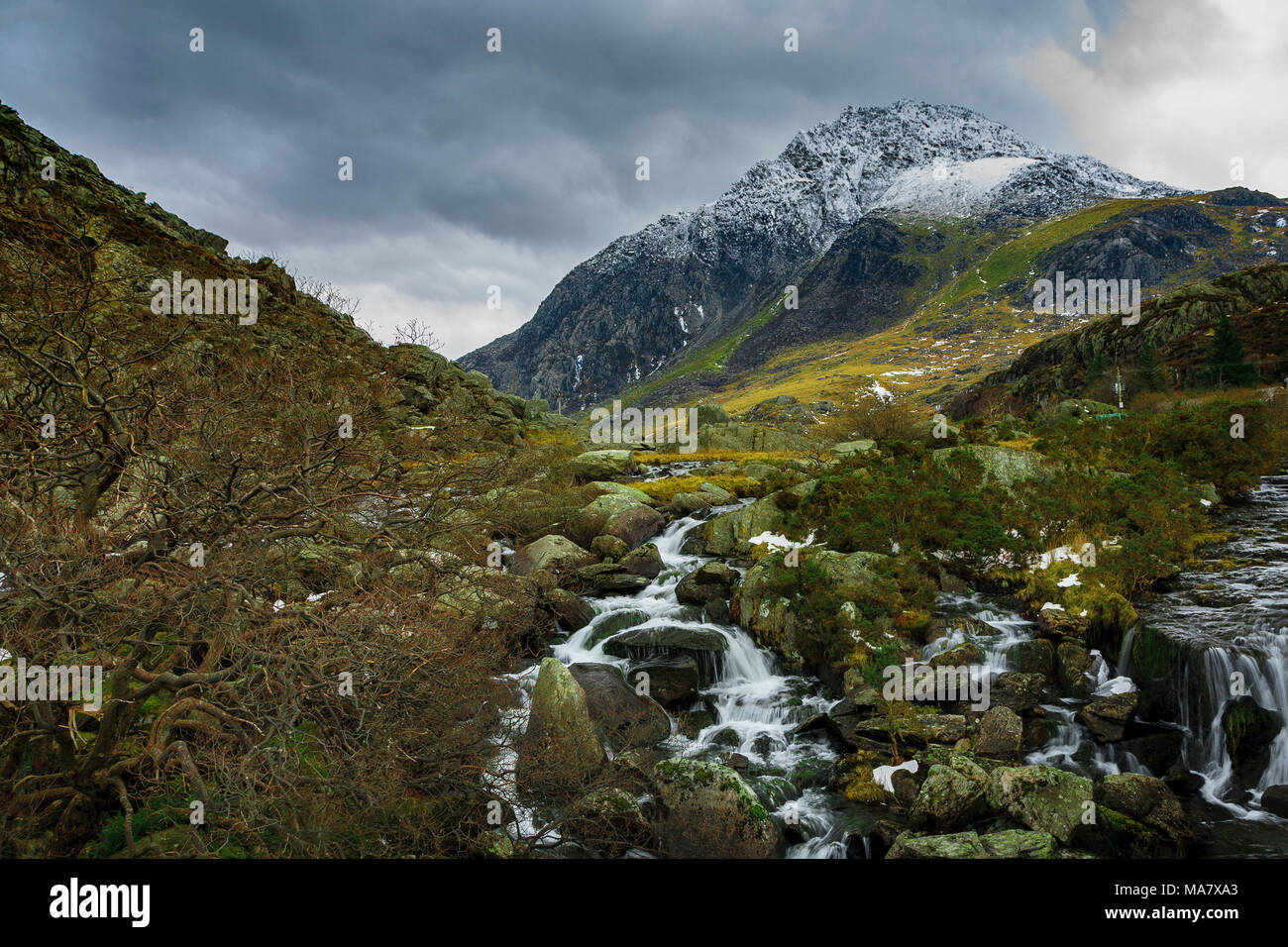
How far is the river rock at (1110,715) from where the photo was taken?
37.1ft

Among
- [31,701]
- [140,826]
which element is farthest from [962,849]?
[31,701]

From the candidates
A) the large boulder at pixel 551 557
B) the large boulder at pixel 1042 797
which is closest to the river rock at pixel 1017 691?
the large boulder at pixel 1042 797

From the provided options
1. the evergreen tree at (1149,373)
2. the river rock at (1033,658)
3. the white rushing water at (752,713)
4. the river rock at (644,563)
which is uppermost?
the evergreen tree at (1149,373)

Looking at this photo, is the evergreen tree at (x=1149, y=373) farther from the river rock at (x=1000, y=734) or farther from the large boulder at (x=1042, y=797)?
the large boulder at (x=1042, y=797)

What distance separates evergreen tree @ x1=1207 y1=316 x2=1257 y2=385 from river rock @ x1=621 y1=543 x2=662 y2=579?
158ft

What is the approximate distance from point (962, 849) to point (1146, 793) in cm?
363

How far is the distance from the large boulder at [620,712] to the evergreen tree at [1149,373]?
55.4 meters

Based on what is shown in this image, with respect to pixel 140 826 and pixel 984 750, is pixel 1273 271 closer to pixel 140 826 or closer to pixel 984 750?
pixel 984 750

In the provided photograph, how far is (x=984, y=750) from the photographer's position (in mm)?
10914

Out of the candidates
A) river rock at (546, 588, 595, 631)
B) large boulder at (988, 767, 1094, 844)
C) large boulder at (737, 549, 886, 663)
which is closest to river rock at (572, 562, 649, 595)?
river rock at (546, 588, 595, 631)

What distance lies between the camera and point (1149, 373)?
163 feet

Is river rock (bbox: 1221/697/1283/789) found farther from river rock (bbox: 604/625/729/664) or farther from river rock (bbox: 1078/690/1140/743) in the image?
river rock (bbox: 604/625/729/664)

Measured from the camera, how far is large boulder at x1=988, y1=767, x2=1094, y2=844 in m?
8.80
